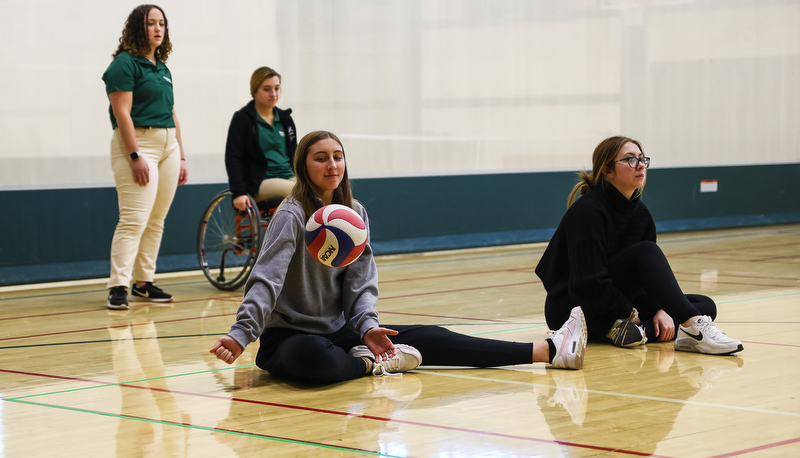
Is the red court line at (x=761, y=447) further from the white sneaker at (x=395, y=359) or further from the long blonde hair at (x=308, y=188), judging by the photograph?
the long blonde hair at (x=308, y=188)

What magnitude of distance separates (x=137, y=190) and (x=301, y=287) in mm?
2249

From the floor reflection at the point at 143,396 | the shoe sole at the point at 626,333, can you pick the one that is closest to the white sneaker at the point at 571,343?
the shoe sole at the point at 626,333

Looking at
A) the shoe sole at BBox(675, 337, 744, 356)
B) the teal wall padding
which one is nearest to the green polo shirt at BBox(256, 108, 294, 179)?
the teal wall padding

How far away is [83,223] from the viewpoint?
6387 millimetres

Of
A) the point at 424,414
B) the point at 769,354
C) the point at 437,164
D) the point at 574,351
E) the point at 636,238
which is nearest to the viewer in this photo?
the point at 424,414

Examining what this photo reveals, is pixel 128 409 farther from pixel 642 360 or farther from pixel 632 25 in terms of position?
pixel 632 25

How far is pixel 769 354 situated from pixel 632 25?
6288mm

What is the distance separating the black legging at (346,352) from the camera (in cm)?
297

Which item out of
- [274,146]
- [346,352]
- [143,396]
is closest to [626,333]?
[346,352]

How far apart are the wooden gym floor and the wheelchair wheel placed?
0.74 metres

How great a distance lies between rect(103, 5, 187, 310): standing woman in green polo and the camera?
194 inches

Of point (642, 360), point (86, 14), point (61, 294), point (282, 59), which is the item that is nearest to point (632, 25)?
point (282, 59)

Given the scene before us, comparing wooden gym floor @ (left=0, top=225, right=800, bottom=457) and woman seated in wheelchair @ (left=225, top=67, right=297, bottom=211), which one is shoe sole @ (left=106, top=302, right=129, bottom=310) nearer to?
wooden gym floor @ (left=0, top=225, right=800, bottom=457)

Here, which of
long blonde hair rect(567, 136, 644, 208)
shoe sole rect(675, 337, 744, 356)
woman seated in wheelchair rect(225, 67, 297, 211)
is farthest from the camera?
woman seated in wheelchair rect(225, 67, 297, 211)
